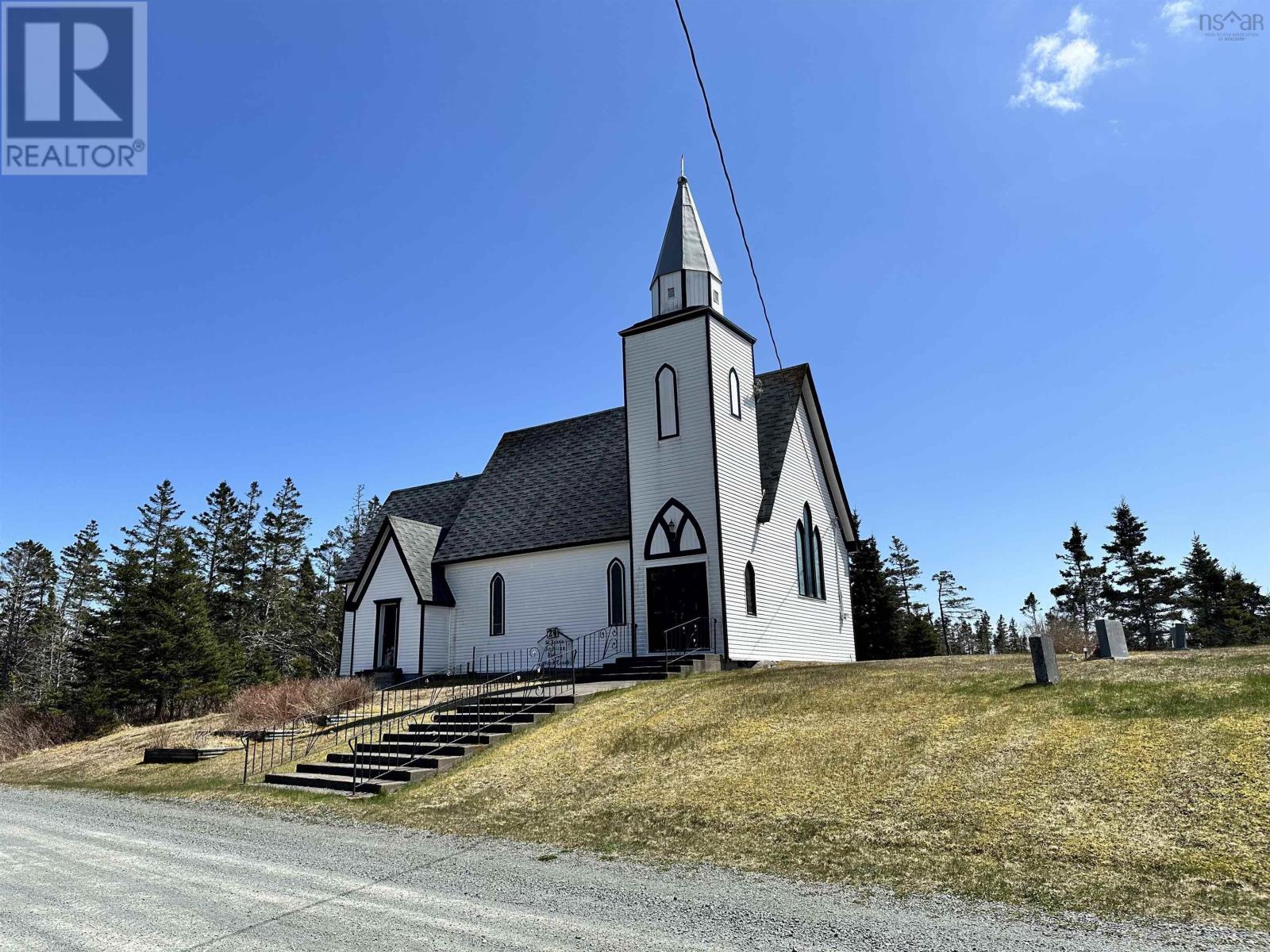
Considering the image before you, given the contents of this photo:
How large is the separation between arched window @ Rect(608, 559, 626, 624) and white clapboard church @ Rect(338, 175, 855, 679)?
5 centimetres

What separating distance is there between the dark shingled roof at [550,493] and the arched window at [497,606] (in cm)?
100

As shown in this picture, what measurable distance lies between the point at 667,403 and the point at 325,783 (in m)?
14.3

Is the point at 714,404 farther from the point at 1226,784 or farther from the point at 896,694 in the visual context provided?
the point at 1226,784

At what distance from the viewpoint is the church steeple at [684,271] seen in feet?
84.8

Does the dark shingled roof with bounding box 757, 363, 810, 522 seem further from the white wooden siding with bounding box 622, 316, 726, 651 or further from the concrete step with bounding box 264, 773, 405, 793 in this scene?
the concrete step with bounding box 264, 773, 405, 793

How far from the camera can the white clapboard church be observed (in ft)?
78.1

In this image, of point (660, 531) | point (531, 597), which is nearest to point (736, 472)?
point (660, 531)

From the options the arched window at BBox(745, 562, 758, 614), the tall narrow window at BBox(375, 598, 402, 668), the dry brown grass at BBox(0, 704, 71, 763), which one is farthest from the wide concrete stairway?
the dry brown grass at BBox(0, 704, 71, 763)

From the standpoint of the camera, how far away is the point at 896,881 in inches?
306

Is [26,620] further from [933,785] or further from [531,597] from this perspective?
[933,785]

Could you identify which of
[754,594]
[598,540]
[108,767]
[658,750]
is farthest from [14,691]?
[658,750]

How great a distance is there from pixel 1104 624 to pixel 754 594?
9.91m

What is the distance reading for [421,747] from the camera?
1565cm

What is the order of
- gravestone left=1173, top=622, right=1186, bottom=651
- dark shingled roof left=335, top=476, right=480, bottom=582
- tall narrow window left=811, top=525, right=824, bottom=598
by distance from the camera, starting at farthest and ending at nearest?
dark shingled roof left=335, top=476, right=480, bottom=582, tall narrow window left=811, top=525, right=824, bottom=598, gravestone left=1173, top=622, right=1186, bottom=651
